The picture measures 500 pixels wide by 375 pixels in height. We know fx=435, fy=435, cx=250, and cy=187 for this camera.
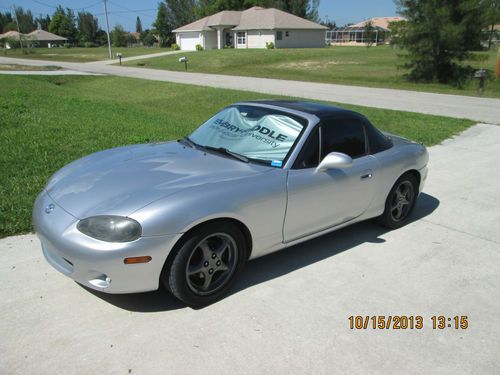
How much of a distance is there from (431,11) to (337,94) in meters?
10.2

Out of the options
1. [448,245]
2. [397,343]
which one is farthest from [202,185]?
[448,245]

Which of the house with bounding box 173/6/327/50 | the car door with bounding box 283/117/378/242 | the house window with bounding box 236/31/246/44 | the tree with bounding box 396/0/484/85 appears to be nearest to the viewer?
the car door with bounding box 283/117/378/242

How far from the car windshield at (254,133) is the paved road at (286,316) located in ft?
3.31

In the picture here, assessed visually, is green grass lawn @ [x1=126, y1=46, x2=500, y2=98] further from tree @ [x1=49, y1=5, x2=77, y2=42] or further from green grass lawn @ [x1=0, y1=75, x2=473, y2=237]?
tree @ [x1=49, y1=5, x2=77, y2=42]

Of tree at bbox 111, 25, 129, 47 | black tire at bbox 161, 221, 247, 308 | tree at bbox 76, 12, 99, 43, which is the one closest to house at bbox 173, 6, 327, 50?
tree at bbox 111, 25, 129, 47

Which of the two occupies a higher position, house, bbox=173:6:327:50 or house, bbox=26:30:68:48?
house, bbox=26:30:68:48

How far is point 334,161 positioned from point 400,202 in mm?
1559

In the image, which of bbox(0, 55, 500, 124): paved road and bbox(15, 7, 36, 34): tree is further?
bbox(15, 7, 36, 34): tree

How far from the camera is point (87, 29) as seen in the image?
118812 mm

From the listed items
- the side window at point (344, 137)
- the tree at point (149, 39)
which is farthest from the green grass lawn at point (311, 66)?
the tree at point (149, 39)

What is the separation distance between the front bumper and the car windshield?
4.15 feet

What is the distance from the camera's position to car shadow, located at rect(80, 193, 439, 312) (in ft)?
10.6

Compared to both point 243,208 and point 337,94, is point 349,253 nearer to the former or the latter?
point 243,208

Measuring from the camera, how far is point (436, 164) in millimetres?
7637
